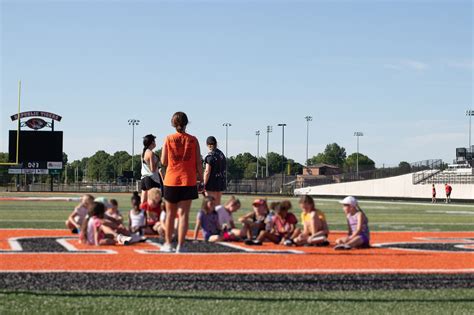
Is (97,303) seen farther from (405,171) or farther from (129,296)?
(405,171)

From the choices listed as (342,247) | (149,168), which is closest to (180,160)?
(342,247)

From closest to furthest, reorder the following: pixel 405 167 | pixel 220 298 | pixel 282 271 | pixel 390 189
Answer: pixel 220 298 → pixel 282 271 → pixel 390 189 → pixel 405 167

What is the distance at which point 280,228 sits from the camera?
38.8 feet

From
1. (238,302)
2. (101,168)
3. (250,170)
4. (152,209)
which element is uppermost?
(101,168)

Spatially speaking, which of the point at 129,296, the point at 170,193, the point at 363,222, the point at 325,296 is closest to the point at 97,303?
the point at 129,296

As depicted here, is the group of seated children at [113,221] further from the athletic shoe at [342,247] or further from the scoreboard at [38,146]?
the scoreboard at [38,146]

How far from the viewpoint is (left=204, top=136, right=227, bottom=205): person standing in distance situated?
1311cm

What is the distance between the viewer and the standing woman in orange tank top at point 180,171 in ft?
32.5

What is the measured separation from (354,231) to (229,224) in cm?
216

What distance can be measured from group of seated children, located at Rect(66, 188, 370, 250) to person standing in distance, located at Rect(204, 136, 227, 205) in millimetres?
436

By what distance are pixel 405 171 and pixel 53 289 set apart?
223 feet

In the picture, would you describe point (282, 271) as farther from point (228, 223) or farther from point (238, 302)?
point (228, 223)

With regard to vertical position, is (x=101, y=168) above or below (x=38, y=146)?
below

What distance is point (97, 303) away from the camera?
19.3 feet
